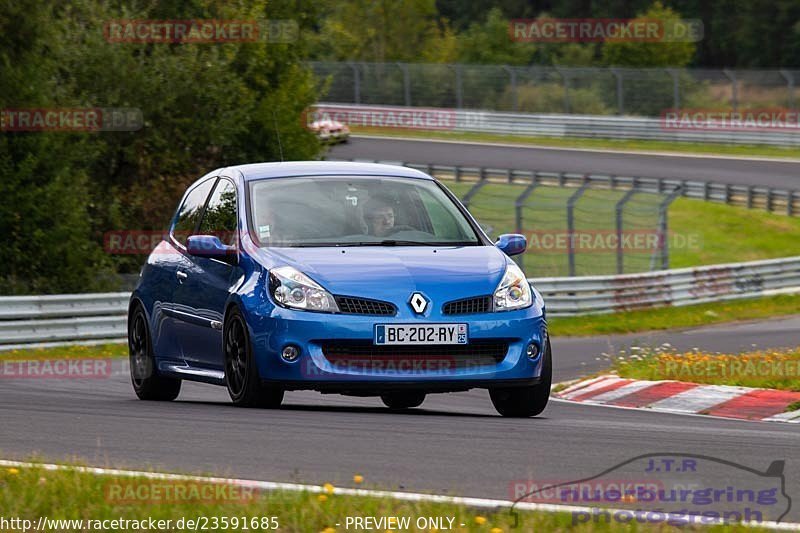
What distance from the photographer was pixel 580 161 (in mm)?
46406

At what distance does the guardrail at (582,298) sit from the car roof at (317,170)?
11.1 meters

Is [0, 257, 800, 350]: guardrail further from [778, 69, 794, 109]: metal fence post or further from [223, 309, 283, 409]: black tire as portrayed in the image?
[778, 69, 794, 109]: metal fence post

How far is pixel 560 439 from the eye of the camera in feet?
24.2

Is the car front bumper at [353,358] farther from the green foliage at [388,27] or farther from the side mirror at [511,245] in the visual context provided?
the green foliage at [388,27]

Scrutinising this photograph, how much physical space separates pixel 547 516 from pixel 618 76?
46586 mm

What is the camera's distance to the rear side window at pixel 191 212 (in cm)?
1065

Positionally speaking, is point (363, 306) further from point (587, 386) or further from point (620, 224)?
point (620, 224)

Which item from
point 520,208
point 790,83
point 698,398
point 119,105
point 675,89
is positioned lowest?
point 675,89

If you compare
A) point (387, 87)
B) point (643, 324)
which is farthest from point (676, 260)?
point (387, 87)

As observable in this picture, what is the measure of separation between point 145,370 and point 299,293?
8.76 feet

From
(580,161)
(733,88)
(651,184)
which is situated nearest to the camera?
(651,184)

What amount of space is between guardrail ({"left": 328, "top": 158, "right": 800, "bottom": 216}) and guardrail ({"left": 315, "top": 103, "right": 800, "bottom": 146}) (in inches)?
331

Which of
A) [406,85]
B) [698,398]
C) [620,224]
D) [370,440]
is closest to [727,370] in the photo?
[698,398]

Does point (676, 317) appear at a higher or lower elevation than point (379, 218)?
lower
